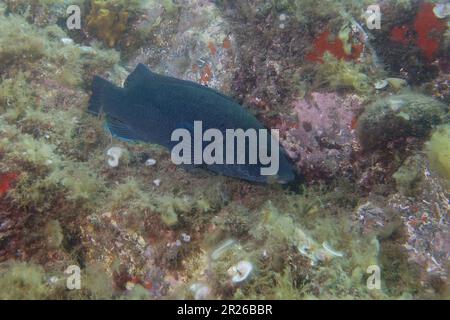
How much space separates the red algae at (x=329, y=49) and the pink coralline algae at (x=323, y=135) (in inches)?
16.0

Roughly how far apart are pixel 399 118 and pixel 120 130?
2.46 m

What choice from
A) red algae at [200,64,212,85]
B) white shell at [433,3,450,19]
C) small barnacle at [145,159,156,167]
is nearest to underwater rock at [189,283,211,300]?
small barnacle at [145,159,156,167]

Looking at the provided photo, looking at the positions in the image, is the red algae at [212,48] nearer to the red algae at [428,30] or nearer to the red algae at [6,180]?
the red algae at [428,30]

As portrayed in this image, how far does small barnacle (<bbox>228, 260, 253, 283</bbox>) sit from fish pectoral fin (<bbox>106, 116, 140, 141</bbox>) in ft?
5.15

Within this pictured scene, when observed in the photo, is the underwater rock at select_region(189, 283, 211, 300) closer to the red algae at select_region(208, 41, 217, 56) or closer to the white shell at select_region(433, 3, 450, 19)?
the red algae at select_region(208, 41, 217, 56)

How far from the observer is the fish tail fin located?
3072mm

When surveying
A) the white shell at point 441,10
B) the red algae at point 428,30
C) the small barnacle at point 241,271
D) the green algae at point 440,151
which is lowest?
the small barnacle at point 241,271

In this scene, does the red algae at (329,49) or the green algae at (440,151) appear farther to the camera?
the red algae at (329,49)

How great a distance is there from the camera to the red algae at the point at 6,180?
8.89 feet

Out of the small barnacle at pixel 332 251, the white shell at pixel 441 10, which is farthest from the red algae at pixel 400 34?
the small barnacle at pixel 332 251

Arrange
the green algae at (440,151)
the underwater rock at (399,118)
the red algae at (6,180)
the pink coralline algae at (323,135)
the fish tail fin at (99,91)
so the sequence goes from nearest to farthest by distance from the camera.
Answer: the green algae at (440,151) < the red algae at (6,180) < the underwater rock at (399,118) < the fish tail fin at (99,91) < the pink coralline algae at (323,135)

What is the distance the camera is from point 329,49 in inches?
134
